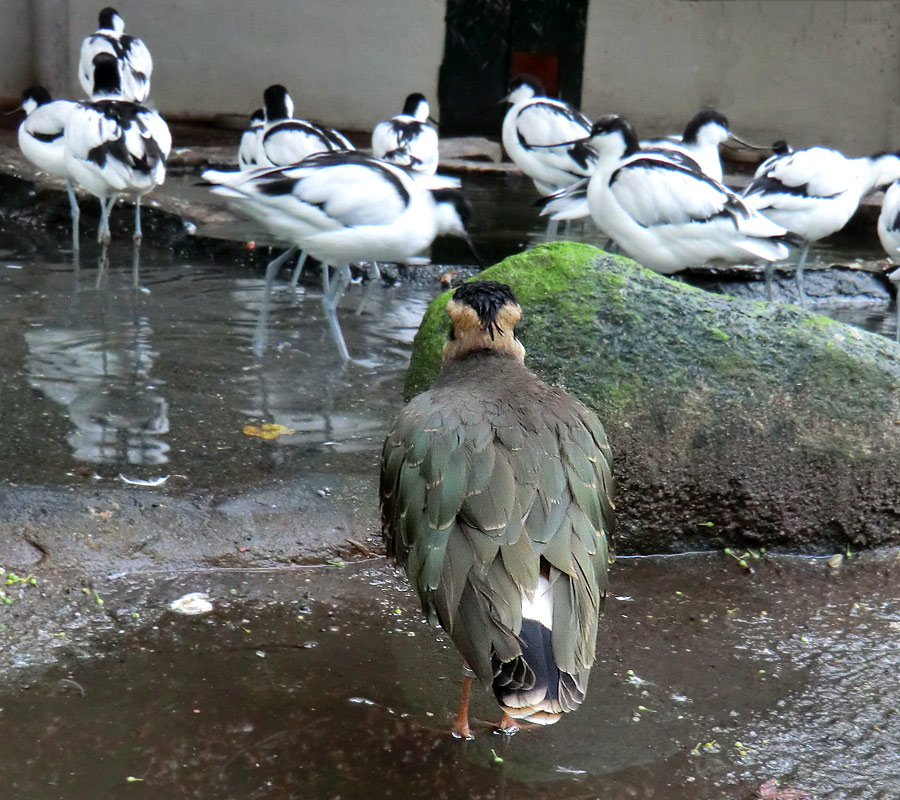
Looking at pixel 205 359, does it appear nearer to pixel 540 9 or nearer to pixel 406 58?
pixel 406 58

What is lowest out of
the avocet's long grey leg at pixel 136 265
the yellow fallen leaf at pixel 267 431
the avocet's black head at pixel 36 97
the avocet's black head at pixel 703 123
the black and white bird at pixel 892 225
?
the yellow fallen leaf at pixel 267 431

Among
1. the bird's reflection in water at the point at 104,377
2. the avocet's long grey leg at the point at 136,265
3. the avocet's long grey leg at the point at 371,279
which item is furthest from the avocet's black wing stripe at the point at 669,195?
the avocet's long grey leg at the point at 136,265

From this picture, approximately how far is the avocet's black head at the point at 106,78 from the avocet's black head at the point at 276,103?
1403 mm

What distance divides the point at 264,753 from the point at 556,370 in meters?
1.86

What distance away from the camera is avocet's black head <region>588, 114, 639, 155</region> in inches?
337

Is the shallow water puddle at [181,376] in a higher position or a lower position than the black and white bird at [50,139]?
lower

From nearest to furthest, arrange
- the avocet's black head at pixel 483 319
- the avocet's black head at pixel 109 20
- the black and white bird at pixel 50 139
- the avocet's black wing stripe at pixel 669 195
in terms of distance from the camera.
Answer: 1. the avocet's black head at pixel 483 319
2. the avocet's black wing stripe at pixel 669 195
3. the black and white bird at pixel 50 139
4. the avocet's black head at pixel 109 20

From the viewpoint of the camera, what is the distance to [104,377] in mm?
5477

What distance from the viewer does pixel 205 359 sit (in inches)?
231

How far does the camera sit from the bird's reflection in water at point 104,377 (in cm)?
457

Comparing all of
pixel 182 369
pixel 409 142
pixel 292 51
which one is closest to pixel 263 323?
pixel 182 369

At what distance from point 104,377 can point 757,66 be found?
12.1m

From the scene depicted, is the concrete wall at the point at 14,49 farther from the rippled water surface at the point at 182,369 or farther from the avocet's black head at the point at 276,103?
the rippled water surface at the point at 182,369

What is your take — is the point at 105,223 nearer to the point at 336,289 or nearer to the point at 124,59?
the point at 336,289
